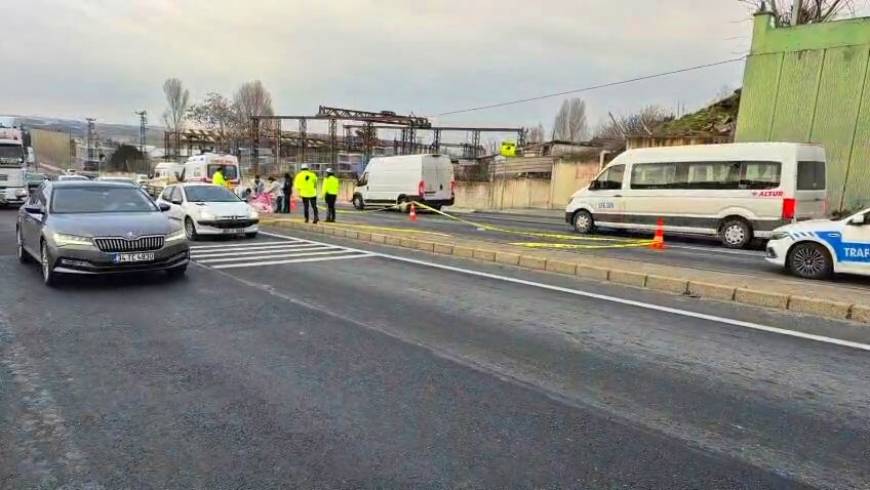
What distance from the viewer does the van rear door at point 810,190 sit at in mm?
13852

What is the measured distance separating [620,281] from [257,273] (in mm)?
5746

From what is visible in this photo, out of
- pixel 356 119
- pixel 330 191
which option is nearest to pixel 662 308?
pixel 330 191

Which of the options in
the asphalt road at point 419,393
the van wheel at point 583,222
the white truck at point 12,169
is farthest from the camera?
the white truck at point 12,169

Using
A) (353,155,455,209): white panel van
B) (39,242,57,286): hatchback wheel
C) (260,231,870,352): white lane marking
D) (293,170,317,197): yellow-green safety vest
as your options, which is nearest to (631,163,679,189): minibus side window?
(260,231,870,352): white lane marking

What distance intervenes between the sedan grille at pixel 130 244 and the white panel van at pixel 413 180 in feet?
59.5

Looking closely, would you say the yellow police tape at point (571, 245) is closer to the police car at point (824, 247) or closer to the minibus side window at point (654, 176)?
the minibus side window at point (654, 176)

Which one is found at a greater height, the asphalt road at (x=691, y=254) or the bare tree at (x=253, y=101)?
the bare tree at (x=253, y=101)

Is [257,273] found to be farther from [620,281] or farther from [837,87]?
[837,87]

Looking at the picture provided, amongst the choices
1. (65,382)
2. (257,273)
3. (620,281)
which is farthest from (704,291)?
(65,382)

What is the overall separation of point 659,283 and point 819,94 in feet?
50.7

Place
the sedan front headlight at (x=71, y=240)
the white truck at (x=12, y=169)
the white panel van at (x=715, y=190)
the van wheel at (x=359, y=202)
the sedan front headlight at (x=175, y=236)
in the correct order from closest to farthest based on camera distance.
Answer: the sedan front headlight at (x=71, y=240)
the sedan front headlight at (x=175, y=236)
the white panel van at (x=715, y=190)
the white truck at (x=12, y=169)
the van wheel at (x=359, y=202)

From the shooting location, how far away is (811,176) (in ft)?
46.4

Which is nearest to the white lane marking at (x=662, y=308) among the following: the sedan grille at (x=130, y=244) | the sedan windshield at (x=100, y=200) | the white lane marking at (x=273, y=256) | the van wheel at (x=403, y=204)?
the white lane marking at (x=273, y=256)

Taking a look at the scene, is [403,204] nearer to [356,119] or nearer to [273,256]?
[273,256]
